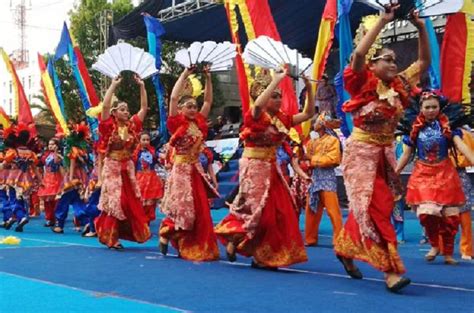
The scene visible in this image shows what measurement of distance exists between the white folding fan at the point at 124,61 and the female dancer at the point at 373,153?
10.2 ft

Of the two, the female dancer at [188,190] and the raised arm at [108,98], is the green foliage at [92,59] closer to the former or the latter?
the raised arm at [108,98]

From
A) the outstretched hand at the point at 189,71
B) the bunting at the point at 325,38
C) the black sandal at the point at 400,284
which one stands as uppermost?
the bunting at the point at 325,38

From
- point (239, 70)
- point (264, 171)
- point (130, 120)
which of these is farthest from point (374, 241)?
point (239, 70)

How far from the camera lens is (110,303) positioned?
4.35 meters

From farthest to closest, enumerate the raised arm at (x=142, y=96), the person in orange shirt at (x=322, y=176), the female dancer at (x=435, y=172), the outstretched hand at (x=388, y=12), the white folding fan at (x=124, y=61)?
1. the person in orange shirt at (x=322, y=176)
2. the raised arm at (x=142, y=96)
3. the white folding fan at (x=124, y=61)
4. the female dancer at (x=435, y=172)
5. the outstretched hand at (x=388, y=12)

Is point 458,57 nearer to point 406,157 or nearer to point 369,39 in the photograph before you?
point 406,157

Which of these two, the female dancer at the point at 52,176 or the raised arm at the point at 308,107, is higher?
the raised arm at the point at 308,107

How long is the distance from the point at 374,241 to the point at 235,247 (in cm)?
172

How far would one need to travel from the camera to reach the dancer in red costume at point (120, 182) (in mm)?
7410

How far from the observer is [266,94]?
5488 millimetres

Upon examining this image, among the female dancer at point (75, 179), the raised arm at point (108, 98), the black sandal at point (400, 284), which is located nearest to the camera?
the black sandal at point (400, 284)

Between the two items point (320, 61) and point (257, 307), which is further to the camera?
point (320, 61)

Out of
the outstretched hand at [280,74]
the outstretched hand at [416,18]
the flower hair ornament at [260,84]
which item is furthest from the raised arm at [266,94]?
the outstretched hand at [416,18]

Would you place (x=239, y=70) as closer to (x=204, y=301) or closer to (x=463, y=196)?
(x=463, y=196)
